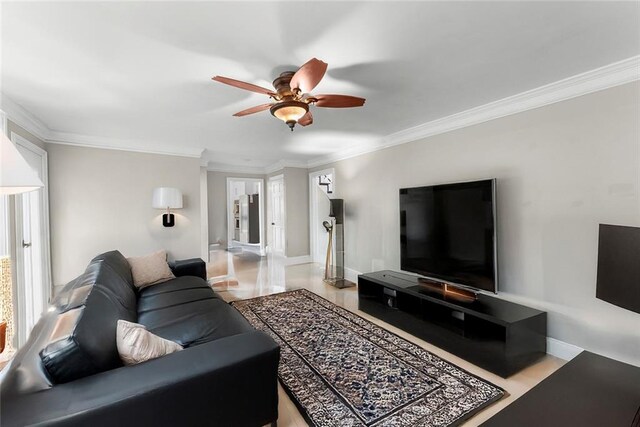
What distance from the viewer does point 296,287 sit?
451 cm

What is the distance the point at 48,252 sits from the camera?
353 centimetres

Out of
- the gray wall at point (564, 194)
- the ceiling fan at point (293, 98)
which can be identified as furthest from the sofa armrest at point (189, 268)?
the gray wall at point (564, 194)

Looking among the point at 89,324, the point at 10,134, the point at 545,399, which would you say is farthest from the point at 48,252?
the point at 545,399

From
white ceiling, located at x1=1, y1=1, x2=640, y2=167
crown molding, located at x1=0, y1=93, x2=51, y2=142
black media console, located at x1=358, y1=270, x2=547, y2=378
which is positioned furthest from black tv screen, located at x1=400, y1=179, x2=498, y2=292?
crown molding, located at x1=0, y1=93, x2=51, y2=142

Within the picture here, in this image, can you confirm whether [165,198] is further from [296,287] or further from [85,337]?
[85,337]

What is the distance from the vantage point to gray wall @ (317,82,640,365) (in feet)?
6.83

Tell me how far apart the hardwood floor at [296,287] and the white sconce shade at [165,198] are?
1.54 meters

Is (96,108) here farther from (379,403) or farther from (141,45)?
(379,403)

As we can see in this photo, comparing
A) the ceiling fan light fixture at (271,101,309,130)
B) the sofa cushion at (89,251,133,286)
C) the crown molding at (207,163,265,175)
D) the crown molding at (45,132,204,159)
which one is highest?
the crown molding at (207,163,265,175)

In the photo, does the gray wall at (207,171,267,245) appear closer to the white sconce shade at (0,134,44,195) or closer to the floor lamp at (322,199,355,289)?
the floor lamp at (322,199,355,289)

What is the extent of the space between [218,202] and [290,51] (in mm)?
6759

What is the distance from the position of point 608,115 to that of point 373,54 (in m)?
1.97

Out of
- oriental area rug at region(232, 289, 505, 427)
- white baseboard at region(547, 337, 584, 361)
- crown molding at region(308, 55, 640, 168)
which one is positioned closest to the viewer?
oriental area rug at region(232, 289, 505, 427)

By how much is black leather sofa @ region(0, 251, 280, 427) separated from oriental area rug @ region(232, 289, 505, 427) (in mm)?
535
